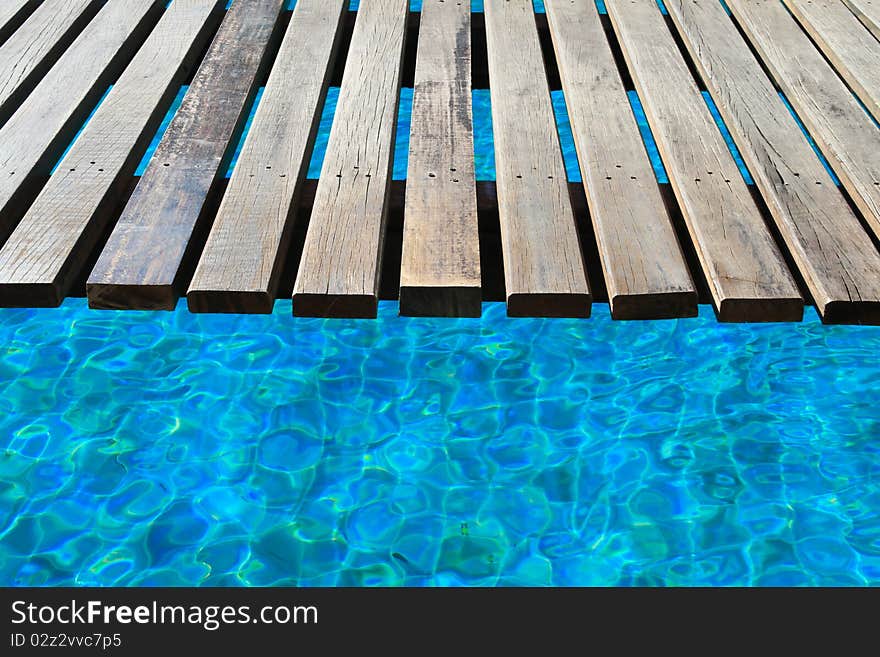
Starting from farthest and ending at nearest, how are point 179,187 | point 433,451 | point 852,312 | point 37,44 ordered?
1. point 37,44
2. point 433,451
3. point 179,187
4. point 852,312

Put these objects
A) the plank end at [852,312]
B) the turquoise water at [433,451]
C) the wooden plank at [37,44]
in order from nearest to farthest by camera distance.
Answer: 1. the plank end at [852,312]
2. the turquoise water at [433,451]
3. the wooden plank at [37,44]

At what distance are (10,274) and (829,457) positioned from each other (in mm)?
2212

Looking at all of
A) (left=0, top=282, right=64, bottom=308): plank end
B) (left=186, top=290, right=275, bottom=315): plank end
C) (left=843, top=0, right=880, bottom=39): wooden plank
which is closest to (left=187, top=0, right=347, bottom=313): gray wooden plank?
(left=186, top=290, right=275, bottom=315): plank end

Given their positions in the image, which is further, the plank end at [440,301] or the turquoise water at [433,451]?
the turquoise water at [433,451]

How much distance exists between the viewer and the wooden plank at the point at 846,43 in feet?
8.76

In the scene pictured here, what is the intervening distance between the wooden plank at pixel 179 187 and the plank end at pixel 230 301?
0.16 ft

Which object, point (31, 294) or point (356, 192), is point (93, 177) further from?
point (356, 192)

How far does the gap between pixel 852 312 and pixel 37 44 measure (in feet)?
8.14

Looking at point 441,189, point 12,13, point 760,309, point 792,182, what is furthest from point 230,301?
point 12,13

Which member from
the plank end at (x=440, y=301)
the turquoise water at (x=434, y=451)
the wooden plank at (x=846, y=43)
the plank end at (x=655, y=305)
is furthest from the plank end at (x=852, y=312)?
the wooden plank at (x=846, y=43)

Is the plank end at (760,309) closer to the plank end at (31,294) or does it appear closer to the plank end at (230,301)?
the plank end at (230,301)

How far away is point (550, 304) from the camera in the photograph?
1.80 m

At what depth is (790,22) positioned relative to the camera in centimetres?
312

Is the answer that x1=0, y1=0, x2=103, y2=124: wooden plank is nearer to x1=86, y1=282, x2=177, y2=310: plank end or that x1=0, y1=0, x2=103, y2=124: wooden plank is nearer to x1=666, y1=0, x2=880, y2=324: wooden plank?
x1=86, y1=282, x2=177, y2=310: plank end
